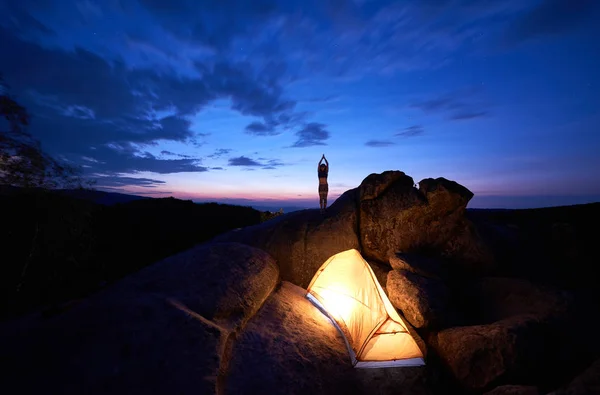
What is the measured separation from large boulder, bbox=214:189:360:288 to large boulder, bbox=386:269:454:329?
9.19 ft

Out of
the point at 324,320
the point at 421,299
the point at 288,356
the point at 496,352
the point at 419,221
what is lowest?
the point at 324,320

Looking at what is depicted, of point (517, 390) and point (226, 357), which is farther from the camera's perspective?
point (226, 357)

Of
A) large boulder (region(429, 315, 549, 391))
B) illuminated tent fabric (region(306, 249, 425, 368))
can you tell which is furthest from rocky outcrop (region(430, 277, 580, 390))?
illuminated tent fabric (region(306, 249, 425, 368))

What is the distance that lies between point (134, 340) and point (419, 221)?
1049 centimetres

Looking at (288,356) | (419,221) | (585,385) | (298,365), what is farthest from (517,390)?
(419,221)

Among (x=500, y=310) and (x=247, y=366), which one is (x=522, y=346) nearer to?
(x=500, y=310)

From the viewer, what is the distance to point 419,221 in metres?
10.3

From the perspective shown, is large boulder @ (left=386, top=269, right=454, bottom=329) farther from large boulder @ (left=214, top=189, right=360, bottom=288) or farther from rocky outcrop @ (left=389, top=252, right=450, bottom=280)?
large boulder @ (left=214, top=189, right=360, bottom=288)

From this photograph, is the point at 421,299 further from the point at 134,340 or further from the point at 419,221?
the point at 134,340

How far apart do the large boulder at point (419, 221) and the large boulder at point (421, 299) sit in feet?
6.07

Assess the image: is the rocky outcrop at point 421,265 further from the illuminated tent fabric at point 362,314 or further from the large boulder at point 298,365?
the large boulder at point 298,365

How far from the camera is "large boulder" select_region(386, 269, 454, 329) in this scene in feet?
24.4

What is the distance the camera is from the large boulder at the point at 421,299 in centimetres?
743

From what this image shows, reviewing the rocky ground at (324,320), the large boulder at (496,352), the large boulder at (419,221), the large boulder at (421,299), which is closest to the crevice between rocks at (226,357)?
the rocky ground at (324,320)
